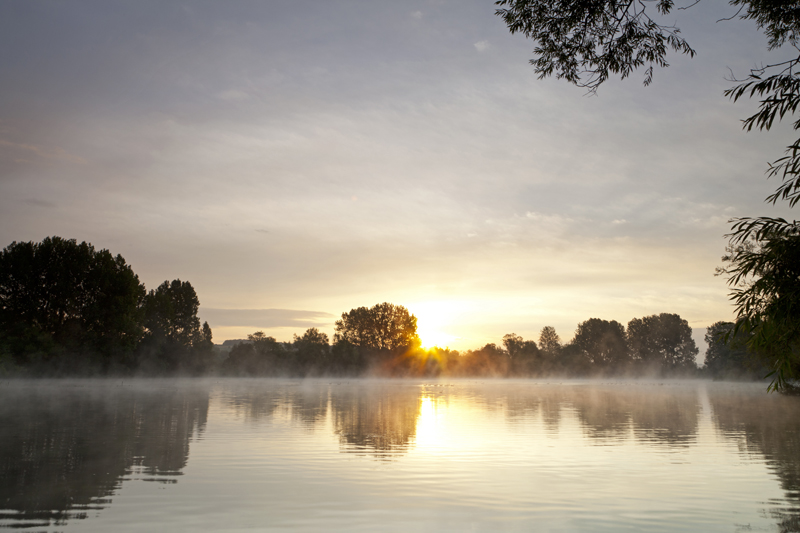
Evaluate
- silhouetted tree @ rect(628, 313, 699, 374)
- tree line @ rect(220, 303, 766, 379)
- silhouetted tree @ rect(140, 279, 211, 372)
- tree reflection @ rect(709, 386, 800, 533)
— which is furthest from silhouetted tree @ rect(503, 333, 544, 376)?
tree reflection @ rect(709, 386, 800, 533)

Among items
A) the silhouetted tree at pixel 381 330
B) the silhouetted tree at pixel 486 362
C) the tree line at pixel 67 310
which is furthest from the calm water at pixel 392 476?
the silhouetted tree at pixel 486 362

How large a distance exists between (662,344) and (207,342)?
122500 millimetres

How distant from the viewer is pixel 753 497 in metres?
9.81

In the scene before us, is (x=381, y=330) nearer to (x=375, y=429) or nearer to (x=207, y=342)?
(x=207, y=342)

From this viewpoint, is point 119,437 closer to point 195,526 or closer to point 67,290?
point 195,526

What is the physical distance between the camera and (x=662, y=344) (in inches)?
6038

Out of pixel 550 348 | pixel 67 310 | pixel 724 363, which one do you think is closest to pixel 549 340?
pixel 550 348

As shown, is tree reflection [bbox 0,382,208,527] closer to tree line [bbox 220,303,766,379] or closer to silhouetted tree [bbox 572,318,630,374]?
tree line [bbox 220,303,766,379]

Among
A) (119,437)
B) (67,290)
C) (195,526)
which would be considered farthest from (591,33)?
(67,290)

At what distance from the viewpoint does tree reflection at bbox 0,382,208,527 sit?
8.69 m

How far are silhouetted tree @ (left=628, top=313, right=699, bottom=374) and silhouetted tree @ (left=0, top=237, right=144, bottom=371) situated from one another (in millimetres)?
132187

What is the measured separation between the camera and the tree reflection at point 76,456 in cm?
869

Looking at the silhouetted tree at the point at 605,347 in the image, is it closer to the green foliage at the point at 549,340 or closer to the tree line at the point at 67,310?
the green foliage at the point at 549,340

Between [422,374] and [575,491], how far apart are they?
117279 mm
